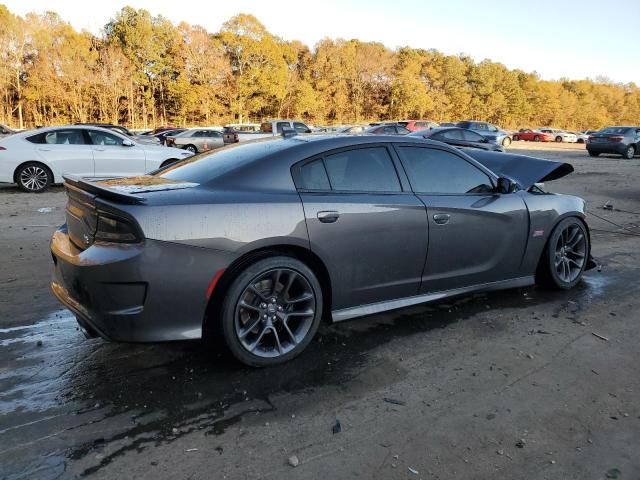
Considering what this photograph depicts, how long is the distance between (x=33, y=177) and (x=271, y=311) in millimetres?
10100

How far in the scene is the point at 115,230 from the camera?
9.47 feet

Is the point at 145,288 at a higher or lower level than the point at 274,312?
higher

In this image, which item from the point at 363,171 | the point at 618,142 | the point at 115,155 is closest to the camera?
the point at 363,171

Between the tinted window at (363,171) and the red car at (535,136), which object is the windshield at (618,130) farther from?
the red car at (535,136)

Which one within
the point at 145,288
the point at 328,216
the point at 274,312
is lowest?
the point at 274,312

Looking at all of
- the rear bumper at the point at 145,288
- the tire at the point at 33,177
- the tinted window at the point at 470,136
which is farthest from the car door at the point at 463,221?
the tinted window at the point at 470,136

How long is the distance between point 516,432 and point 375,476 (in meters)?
0.83

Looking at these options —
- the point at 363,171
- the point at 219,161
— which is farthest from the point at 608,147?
the point at 219,161

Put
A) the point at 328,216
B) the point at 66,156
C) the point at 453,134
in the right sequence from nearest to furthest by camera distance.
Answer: the point at 328,216 → the point at 66,156 → the point at 453,134

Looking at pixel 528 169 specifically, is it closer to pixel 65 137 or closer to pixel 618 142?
pixel 65 137

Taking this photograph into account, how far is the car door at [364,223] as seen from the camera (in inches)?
133

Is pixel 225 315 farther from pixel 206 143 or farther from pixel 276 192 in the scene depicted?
pixel 206 143

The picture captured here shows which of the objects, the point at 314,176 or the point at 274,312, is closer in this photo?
the point at 274,312

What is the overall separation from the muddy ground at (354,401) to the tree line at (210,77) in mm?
51234
